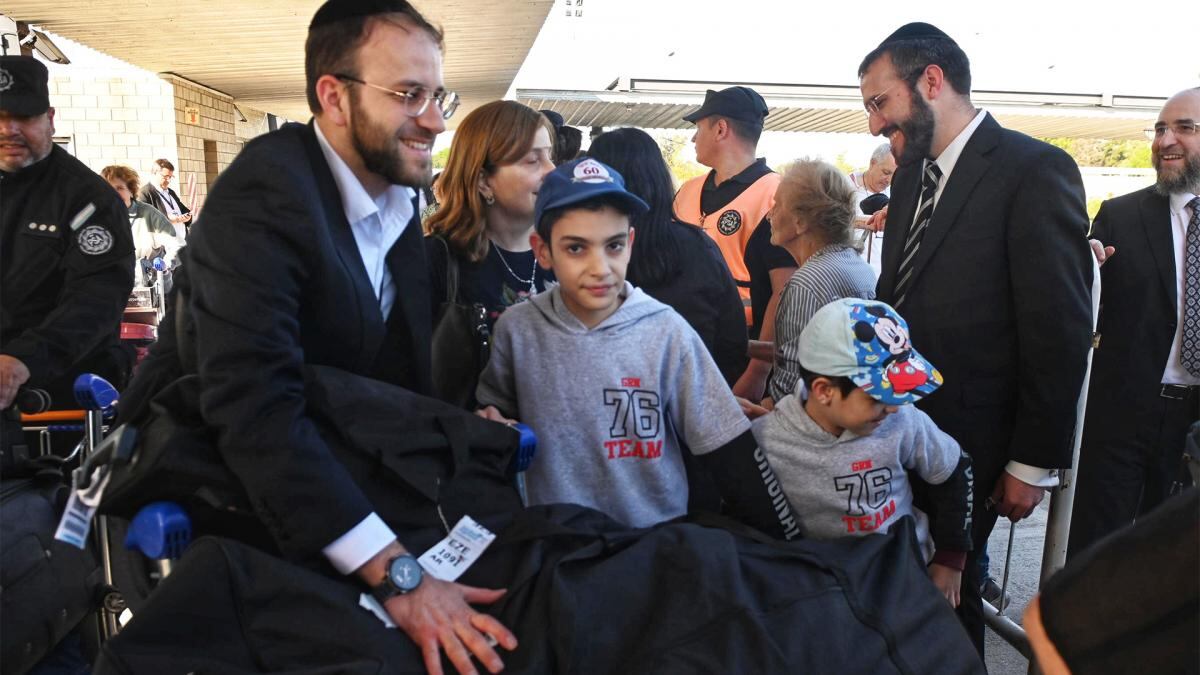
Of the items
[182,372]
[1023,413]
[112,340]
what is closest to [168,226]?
[112,340]

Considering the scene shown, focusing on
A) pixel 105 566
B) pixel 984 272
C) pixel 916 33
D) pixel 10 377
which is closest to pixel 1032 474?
pixel 984 272

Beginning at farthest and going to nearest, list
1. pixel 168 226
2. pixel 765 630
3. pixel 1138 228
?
1. pixel 168 226
2. pixel 1138 228
3. pixel 765 630

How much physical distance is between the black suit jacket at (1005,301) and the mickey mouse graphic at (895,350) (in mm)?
455

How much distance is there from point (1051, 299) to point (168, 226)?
28.2 ft

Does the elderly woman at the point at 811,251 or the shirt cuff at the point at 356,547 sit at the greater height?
the elderly woman at the point at 811,251

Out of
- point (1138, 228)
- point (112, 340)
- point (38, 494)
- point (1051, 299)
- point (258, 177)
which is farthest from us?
point (1138, 228)

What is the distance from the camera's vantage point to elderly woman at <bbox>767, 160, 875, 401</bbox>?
2971 mm

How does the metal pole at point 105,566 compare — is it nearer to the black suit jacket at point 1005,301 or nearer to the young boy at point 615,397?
the young boy at point 615,397

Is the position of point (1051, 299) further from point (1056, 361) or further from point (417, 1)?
point (417, 1)

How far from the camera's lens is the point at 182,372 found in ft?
6.07

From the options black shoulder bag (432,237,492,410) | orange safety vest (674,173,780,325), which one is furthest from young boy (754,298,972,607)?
orange safety vest (674,173,780,325)

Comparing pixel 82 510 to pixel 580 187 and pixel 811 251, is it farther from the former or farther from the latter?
pixel 811 251

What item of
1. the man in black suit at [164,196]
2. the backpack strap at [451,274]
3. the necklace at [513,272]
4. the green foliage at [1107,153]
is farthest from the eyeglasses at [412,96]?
the green foliage at [1107,153]

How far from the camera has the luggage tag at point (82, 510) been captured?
5.04 ft
